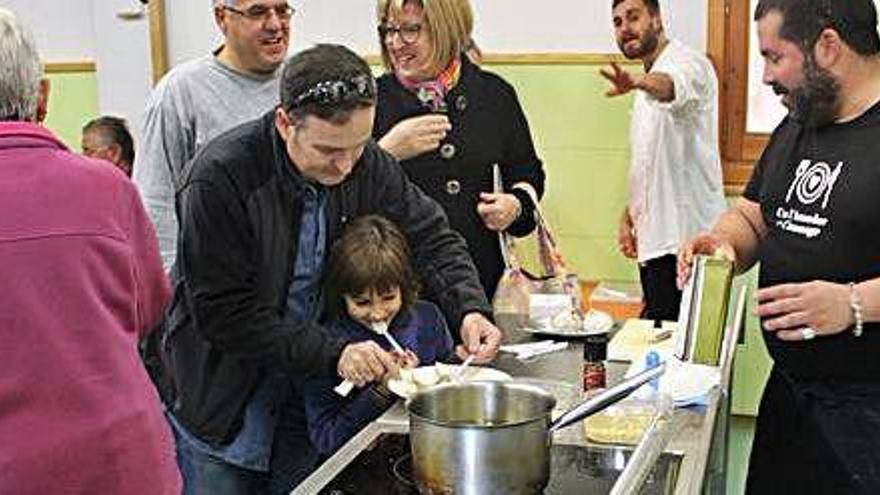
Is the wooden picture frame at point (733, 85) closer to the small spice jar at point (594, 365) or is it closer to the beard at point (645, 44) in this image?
the beard at point (645, 44)

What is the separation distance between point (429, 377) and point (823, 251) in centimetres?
75

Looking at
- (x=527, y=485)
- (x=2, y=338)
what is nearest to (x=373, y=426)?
(x=527, y=485)

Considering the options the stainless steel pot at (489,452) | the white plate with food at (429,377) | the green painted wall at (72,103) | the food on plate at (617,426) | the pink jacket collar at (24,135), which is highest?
the pink jacket collar at (24,135)

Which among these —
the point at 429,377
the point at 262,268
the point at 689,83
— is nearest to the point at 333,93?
the point at 262,268

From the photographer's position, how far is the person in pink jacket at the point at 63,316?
1.39 m

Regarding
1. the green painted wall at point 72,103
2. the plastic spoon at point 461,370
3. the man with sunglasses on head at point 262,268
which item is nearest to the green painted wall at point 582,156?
the green painted wall at point 72,103

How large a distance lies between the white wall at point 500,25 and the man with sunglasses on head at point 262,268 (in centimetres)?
219

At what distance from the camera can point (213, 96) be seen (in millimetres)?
2479

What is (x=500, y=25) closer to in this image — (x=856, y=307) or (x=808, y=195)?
(x=808, y=195)

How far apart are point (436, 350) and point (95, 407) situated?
2.23ft

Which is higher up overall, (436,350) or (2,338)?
(2,338)

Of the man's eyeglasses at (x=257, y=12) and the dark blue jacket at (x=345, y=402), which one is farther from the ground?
the man's eyeglasses at (x=257, y=12)

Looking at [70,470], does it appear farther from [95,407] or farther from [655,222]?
[655,222]

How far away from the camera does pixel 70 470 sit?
1437 millimetres
